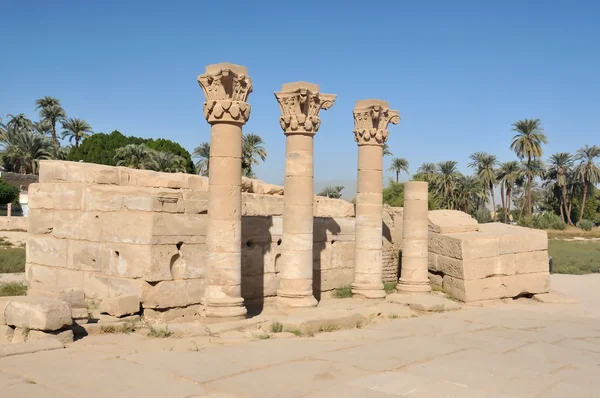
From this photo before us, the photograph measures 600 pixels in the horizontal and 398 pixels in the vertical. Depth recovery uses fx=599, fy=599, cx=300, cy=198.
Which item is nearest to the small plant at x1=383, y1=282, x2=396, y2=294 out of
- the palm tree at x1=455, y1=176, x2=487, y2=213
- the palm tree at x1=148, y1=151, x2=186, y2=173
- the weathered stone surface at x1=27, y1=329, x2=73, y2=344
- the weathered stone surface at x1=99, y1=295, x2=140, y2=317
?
the weathered stone surface at x1=99, y1=295, x2=140, y2=317

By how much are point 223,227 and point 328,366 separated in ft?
14.0

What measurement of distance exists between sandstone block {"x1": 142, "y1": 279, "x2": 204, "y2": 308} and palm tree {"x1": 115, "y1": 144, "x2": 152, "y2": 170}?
110ft

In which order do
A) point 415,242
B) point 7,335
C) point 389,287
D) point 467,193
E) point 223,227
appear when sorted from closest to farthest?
point 7,335 < point 223,227 < point 415,242 < point 389,287 < point 467,193

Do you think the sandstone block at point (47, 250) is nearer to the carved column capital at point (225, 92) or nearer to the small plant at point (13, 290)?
the small plant at point (13, 290)

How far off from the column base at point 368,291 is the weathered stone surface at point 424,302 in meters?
0.25

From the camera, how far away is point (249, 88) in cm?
1167

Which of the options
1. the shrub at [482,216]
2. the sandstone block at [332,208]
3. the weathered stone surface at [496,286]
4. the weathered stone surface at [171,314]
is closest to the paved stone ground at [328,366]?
the weathered stone surface at [171,314]

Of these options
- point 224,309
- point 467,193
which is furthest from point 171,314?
point 467,193

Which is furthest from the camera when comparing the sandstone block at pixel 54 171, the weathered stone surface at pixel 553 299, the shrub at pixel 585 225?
the shrub at pixel 585 225

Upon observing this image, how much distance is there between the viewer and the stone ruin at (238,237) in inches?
452

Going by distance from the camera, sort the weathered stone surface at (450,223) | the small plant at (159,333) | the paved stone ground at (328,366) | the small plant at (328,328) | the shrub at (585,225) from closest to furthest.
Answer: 1. the paved stone ground at (328,366)
2. the small plant at (159,333)
3. the small plant at (328,328)
4. the weathered stone surface at (450,223)
5. the shrub at (585,225)

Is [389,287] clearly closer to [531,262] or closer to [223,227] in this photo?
[531,262]

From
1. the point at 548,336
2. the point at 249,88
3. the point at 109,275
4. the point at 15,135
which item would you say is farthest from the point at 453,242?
the point at 15,135

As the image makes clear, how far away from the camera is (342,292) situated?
51.8 feet
